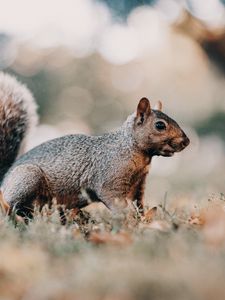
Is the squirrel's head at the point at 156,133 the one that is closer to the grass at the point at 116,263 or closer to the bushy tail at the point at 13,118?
the bushy tail at the point at 13,118

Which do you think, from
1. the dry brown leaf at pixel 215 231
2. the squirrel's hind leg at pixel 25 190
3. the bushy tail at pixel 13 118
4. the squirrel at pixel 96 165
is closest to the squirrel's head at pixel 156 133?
the squirrel at pixel 96 165

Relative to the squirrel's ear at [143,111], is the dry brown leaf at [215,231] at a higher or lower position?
lower

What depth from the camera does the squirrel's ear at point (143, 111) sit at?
11.2ft

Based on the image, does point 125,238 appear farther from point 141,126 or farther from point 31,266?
point 141,126

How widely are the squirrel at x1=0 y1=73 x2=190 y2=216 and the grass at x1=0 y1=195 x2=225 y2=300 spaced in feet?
3.09

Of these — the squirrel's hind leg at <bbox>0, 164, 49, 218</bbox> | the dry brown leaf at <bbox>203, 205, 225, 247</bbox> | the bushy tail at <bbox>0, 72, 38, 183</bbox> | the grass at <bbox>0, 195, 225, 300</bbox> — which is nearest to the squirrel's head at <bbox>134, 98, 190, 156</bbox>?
the squirrel's hind leg at <bbox>0, 164, 49, 218</bbox>

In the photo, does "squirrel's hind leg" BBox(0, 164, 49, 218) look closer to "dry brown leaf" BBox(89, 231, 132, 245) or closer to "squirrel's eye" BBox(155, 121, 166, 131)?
"squirrel's eye" BBox(155, 121, 166, 131)

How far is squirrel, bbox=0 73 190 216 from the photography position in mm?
3365

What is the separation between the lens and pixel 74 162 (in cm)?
351

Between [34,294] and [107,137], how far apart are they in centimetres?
223

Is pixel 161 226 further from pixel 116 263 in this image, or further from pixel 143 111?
pixel 143 111

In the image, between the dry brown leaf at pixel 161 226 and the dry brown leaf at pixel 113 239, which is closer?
the dry brown leaf at pixel 113 239

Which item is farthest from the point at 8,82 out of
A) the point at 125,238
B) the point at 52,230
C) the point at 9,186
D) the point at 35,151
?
the point at 125,238

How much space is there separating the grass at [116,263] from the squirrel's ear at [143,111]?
1.10 m
